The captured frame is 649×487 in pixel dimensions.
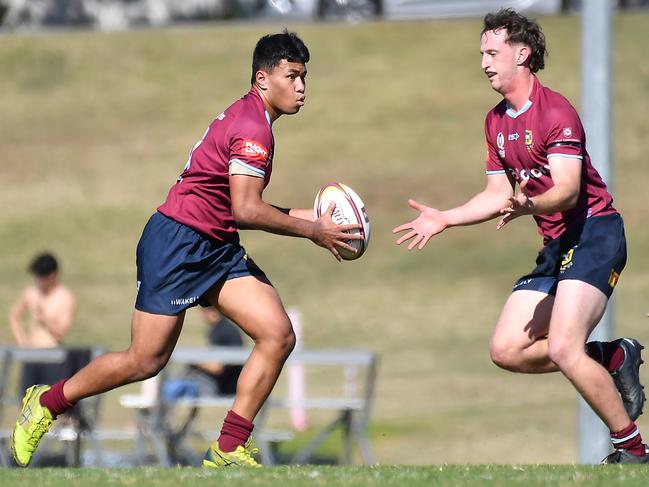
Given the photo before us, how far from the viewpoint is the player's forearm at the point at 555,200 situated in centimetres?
611

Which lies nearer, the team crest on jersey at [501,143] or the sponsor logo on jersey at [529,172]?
the sponsor logo on jersey at [529,172]

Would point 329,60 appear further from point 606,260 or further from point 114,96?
point 606,260

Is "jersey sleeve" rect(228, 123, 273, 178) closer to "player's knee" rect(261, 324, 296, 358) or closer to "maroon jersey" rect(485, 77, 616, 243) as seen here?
"player's knee" rect(261, 324, 296, 358)

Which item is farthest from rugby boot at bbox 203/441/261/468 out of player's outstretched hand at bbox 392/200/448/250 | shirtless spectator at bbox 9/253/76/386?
shirtless spectator at bbox 9/253/76/386

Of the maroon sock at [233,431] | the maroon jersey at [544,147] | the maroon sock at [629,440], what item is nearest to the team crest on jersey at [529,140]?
the maroon jersey at [544,147]

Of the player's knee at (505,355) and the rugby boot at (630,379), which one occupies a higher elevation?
the player's knee at (505,355)

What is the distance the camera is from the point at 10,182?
1192 inches

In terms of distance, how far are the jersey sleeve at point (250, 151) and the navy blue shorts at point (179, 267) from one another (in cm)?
45

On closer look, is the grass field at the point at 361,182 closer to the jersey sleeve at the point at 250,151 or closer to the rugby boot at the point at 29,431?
the rugby boot at the point at 29,431

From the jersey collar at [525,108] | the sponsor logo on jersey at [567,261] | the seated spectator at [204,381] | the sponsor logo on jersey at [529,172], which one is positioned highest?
the jersey collar at [525,108]

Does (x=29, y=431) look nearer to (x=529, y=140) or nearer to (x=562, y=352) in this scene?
(x=562, y=352)

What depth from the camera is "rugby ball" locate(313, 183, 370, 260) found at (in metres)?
6.77

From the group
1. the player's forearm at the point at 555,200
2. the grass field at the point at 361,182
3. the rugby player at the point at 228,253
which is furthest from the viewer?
the grass field at the point at 361,182

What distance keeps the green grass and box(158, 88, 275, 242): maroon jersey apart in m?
1.30
